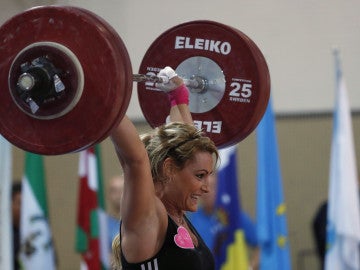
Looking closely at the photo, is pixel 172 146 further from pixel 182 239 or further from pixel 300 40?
pixel 300 40

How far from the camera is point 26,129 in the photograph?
2576mm

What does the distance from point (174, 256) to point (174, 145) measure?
336 mm

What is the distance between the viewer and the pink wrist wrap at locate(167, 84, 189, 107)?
10.1 feet

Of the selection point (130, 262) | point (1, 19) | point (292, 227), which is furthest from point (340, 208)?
point (130, 262)

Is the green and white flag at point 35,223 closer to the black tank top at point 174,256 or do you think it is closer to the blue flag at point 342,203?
the blue flag at point 342,203

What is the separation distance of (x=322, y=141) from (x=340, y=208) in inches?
47.9

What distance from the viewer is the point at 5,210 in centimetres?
500

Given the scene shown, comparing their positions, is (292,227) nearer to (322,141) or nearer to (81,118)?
(322,141)

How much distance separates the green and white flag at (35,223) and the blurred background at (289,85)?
1.28m

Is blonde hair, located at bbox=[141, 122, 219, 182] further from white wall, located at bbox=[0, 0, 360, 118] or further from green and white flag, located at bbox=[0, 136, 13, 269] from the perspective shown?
white wall, located at bbox=[0, 0, 360, 118]

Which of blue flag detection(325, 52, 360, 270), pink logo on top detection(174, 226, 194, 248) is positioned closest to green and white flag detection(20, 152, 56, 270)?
blue flag detection(325, 52, 360, 270)

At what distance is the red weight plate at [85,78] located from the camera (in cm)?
250

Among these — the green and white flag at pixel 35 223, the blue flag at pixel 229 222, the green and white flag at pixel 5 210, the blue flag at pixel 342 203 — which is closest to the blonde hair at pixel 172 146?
the green and white flag at pixel 5 210

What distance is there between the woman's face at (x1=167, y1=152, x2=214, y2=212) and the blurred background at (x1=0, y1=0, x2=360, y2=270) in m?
3.96
